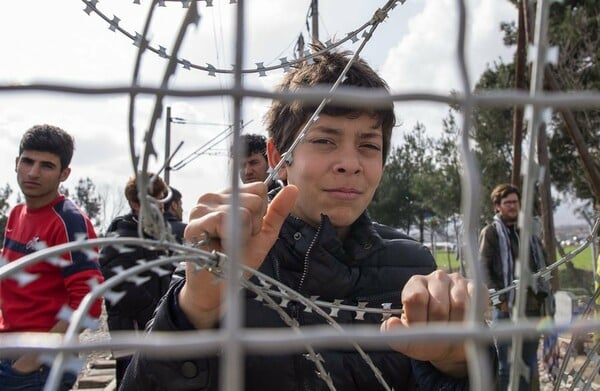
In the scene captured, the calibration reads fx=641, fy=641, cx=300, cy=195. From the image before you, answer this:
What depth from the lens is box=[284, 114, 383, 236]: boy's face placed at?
1.37m

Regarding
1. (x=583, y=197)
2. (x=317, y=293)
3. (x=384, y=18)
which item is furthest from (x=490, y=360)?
(x=583, y=197)

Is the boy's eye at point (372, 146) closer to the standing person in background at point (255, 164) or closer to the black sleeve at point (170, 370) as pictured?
the black sleeve at point (170, 370)

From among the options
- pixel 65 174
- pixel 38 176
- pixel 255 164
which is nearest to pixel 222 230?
pixel 38 176

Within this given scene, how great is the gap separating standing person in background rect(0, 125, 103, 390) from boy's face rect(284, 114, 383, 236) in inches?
52.0

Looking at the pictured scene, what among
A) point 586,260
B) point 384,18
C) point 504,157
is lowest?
point 586,260

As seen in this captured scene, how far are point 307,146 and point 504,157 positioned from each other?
15.7 meters

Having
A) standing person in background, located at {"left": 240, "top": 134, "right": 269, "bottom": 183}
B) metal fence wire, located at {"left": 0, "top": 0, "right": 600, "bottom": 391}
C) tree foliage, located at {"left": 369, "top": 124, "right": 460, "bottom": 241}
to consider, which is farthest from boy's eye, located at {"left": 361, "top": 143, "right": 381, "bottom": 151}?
tree foliage, located at {"left": 369, "top": 124, "right": 460, "bottom": 241}

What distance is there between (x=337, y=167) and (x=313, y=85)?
0.24 metres

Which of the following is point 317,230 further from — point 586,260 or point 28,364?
point 586,260

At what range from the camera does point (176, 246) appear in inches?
25.4

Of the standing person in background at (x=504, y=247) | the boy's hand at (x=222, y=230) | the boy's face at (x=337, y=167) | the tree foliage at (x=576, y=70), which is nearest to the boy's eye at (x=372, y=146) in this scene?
the boy's face at (x=337, y=167)

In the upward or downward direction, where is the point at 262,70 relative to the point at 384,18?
downward

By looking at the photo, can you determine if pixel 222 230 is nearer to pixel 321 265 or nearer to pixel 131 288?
pixel 321 265

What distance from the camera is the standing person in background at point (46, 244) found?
8.07 ft
